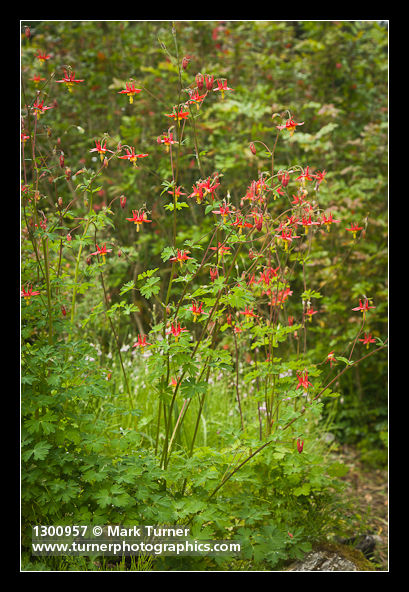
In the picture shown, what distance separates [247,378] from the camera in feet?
9.68

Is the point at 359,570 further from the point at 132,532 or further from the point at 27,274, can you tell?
the point at 27,274

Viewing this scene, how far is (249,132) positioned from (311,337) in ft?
6.29

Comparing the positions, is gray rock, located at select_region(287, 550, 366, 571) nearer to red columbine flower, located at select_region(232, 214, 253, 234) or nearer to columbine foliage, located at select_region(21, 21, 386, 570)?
columbine foliage, located at select_region(21, 21, 386, 570)

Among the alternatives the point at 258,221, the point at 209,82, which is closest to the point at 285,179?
the point at 258,221

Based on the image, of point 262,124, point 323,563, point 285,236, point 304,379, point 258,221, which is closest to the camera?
point 258,221

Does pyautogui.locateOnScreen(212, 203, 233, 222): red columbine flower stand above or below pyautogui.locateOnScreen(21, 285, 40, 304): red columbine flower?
above

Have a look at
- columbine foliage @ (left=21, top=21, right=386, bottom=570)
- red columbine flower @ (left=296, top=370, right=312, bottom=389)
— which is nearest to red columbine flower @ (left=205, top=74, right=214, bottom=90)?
columbine foliage @ (left=21, top=21, right=386, bottom=570)

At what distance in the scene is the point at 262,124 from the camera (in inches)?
209

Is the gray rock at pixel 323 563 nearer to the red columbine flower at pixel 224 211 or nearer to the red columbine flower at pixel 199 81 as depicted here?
the red columbine flower at pixel 224 211

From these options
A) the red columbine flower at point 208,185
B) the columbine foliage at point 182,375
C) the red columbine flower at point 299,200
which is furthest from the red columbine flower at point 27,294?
the red columbine flower at point 299,200

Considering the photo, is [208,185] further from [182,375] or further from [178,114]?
[182,375]

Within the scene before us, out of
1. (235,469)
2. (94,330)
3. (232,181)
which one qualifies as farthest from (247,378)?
(232,181)

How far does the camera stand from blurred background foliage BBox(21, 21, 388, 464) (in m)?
4.91

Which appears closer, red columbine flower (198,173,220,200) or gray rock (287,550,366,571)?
red columbine flower (198,173,220,200)
